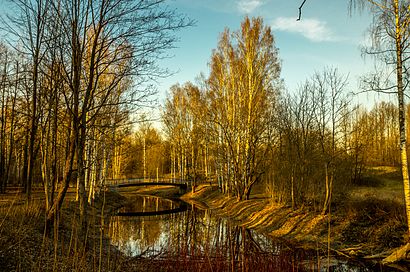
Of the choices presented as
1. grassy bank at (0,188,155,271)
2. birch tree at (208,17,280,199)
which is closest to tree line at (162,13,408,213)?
birch tree at (208,17,280,199)

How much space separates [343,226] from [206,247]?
356 inches

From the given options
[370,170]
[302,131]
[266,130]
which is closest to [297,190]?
[302,131]

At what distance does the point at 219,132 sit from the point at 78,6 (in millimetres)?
16564

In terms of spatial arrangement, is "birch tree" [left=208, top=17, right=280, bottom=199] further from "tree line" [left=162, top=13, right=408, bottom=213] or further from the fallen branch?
the fallen branch

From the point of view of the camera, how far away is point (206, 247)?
4.38m

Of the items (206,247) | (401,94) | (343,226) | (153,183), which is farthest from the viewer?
(153,183)

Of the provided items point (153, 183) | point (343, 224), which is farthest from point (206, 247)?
point (153, 183)

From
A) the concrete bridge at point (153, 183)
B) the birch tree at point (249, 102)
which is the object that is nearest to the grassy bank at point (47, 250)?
the birch tree at point (249, 102)

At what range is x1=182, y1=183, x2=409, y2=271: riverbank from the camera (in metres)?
9.35

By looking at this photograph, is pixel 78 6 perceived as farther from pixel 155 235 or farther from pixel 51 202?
pixel 155 235

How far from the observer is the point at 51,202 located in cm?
852

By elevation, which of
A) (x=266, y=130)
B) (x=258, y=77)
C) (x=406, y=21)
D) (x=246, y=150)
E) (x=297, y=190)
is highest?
(x=258, y=77)

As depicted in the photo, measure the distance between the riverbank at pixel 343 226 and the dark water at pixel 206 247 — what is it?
67 centimetres

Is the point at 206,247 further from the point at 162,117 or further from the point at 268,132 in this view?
the point at 268,132
